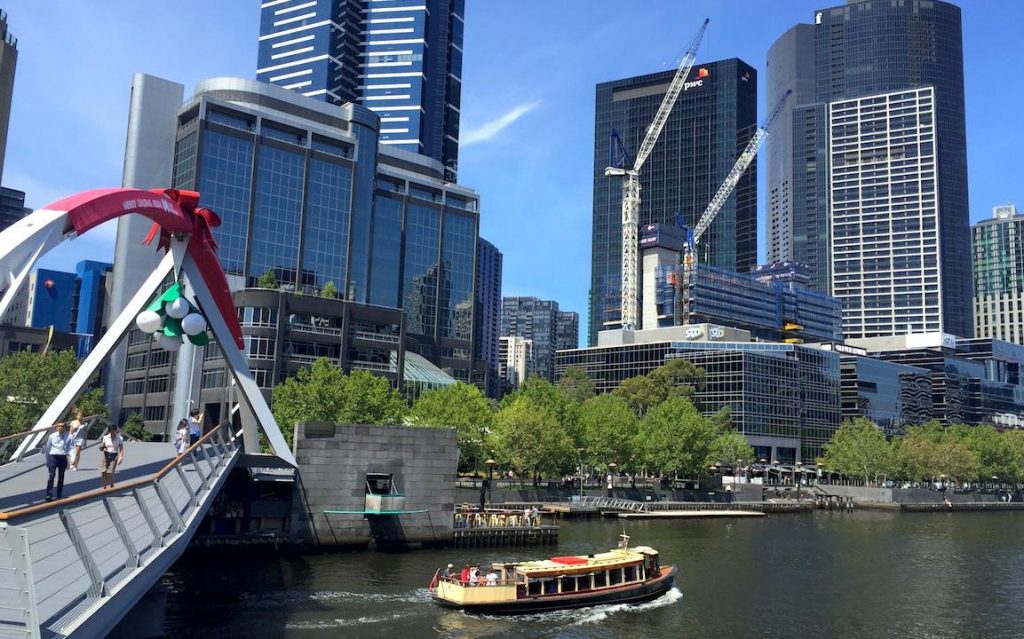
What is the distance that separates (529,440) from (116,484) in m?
79.3

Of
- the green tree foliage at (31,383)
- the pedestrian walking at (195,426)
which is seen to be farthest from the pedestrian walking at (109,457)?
the green tree foliage at (31,383)

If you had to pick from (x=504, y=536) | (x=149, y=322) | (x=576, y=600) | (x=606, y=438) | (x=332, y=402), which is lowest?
(x=576, y=600)

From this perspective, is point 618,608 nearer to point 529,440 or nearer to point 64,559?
point 64,559

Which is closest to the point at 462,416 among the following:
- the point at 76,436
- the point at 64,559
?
the point at 76,436

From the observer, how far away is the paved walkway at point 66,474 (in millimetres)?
24891

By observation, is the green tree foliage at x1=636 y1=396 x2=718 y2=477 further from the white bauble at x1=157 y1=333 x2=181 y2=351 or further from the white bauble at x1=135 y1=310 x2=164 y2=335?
the white bauble at x1=135 y1=310 x2=164 y2=335

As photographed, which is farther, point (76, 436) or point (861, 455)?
point (861, 455)

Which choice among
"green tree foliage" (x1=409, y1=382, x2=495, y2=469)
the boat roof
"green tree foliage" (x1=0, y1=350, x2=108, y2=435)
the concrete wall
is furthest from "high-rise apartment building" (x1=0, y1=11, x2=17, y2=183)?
the boat roof

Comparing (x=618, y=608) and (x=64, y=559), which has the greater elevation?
(x=64, y=559)

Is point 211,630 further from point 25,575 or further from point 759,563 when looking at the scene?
point 759,563

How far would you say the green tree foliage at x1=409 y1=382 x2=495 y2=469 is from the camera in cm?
10269

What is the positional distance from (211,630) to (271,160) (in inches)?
4979

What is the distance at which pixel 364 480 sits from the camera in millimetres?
64875

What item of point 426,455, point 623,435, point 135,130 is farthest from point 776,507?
point 135,130
